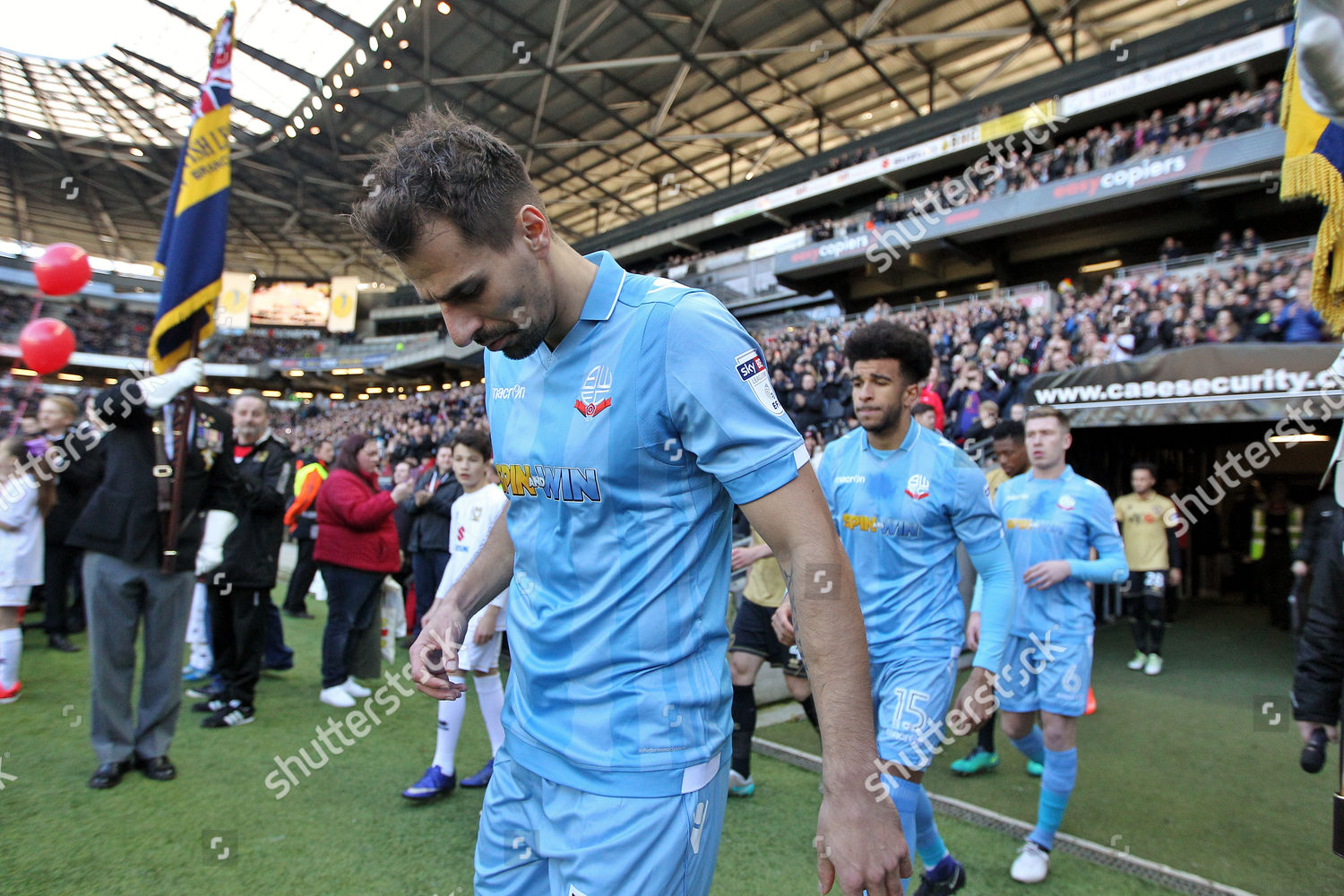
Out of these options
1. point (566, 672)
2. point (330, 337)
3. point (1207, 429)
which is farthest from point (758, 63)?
point (330, 337)

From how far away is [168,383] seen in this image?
12.8 feet

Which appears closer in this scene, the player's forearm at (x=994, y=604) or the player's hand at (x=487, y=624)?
the player's forearm at (x=994, y=604)

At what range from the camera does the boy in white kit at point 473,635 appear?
3.81 m

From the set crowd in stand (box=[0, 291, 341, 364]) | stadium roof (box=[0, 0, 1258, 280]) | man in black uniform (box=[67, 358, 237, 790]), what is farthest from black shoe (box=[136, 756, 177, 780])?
crowd in stand (box=[0, 291, 341, 364])

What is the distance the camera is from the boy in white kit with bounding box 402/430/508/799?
3.81 meters

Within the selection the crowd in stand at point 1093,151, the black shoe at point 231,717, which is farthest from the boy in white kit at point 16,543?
the crowd in stand at point 1093,151

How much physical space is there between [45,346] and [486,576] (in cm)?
776

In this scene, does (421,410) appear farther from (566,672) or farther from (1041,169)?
(566,672)

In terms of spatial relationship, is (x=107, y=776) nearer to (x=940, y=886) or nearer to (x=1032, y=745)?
(x=940, y=886)

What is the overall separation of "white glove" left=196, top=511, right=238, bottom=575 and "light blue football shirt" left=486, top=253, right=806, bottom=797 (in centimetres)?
415

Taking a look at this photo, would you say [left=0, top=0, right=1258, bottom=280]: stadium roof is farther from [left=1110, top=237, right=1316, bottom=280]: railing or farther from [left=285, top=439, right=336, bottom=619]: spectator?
[left=285, top=439, right=336, bottom=619]: spectator

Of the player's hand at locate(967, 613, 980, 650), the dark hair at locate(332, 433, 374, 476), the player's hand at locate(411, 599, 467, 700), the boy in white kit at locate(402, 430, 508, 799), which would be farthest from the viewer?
the dark hair at locate(332, 433, 374, 476)

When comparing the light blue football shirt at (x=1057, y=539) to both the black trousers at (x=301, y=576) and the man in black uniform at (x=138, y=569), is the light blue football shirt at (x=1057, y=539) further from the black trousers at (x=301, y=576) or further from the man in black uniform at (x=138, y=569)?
the black trousers at (x=301, y=576)

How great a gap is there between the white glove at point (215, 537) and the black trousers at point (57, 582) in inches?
124
